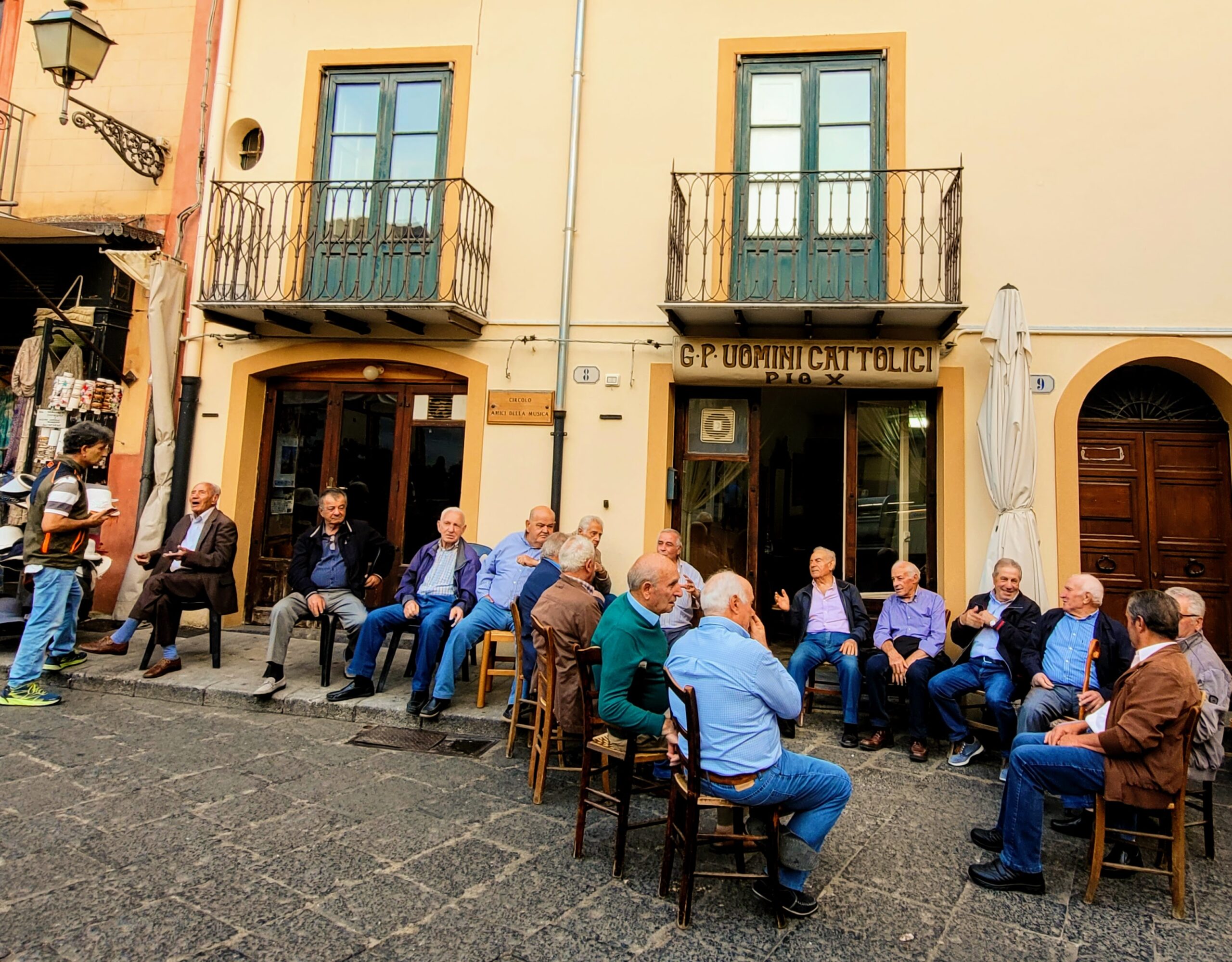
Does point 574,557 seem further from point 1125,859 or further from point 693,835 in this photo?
point 1125,859

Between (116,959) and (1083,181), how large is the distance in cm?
783

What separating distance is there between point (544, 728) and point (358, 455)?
15.2 feet

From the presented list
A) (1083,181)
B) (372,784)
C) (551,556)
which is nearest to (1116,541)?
(1083,181)

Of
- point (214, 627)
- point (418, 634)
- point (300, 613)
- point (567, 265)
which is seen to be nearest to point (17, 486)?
point (214, 627)

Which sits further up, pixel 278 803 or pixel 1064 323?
pixel 1064 323

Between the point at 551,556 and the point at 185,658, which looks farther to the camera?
the point at 185,658

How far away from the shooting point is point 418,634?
17.1ft

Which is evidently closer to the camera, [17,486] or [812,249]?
[812,249]

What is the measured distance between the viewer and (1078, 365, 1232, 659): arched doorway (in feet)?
20.1

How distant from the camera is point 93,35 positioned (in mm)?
6707

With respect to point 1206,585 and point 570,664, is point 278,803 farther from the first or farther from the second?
point 1206,585

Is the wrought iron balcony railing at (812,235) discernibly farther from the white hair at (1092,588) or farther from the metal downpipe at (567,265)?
the white hair at (1092,588)

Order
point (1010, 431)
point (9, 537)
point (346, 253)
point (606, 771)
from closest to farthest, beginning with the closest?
point (606, 771) → point (1010, 431) → point (9, 537) → point (346, 253)

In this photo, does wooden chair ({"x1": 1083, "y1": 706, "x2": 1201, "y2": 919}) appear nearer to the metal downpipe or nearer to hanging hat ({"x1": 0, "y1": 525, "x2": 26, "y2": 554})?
the metal downpipe
